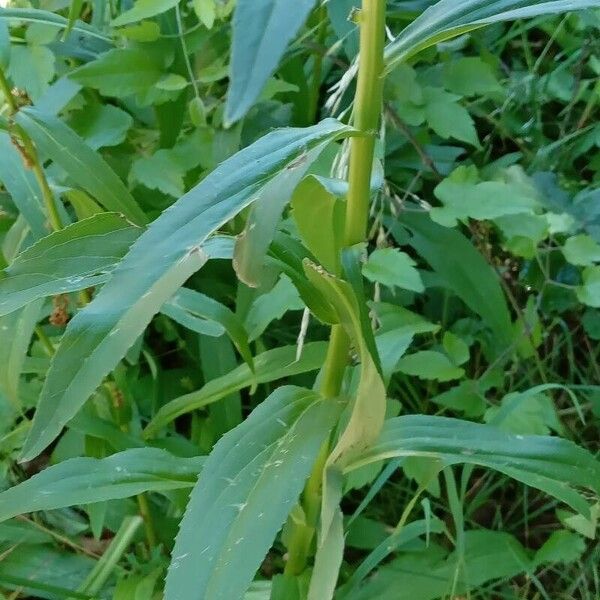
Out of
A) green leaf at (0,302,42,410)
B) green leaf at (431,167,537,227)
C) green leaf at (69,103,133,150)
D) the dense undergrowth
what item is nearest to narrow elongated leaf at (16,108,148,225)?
the dense undergrowth

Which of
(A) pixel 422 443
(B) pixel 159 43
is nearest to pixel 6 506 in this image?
(A) pixel 422 443

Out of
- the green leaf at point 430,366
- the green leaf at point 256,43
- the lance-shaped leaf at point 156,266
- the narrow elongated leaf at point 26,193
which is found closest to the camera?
the green leaf at point 256,43

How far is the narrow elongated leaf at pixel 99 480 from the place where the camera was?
2.08ft

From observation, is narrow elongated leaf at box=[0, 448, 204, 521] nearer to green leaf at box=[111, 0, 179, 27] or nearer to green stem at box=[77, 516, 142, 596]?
green stem at box=[77, 516, 142, 596]

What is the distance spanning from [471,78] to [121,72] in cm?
42

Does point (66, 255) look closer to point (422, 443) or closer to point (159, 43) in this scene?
point (422, 443)

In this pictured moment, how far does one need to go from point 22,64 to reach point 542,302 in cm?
67

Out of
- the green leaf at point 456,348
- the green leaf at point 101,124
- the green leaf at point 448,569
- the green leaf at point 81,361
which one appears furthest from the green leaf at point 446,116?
the green leaf at point 81,361

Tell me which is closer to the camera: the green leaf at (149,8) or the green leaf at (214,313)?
the green leaf at (214,313)

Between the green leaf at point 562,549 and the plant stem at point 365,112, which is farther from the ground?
the plant stem at point 365,112

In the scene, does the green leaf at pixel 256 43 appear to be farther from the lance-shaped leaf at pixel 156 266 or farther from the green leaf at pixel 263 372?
the green leaf at pixel 263 372

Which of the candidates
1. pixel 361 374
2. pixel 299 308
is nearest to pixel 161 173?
pixel 299 308

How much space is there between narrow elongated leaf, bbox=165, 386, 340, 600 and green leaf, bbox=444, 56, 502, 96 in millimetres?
530

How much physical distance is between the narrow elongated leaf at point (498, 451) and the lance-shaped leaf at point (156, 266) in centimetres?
24
